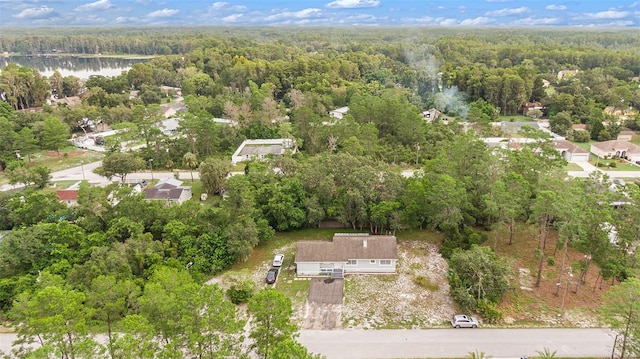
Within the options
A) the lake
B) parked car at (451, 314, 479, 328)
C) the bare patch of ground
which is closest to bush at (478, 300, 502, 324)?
parked car at (451, 314, 479, 328)

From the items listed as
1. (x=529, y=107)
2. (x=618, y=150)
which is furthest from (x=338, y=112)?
(x=618, y=150)

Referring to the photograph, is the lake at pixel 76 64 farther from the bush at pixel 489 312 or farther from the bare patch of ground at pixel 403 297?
the bush at pixel 489 312

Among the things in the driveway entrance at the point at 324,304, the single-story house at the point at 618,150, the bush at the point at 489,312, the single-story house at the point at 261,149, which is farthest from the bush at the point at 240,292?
the single-story house at the point at 618,150

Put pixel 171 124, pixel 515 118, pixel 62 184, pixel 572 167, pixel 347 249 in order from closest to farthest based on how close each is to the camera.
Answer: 1. pixel 347 249
2. pixel 62 184
3. pixel 572 167
4. pixel 171 124
5. pixel 515 118

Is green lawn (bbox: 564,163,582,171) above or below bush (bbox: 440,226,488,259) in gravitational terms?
below

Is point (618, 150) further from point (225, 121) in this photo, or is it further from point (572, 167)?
point (225, 121)

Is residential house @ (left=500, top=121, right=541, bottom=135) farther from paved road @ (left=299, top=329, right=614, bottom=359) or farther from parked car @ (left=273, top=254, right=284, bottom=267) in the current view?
parked car @ (left=273, top=254, right=284, bottom=267)

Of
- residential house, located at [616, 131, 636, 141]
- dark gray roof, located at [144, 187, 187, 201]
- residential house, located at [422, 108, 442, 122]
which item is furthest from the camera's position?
residential house, located at [422, 108, 442, 122]
